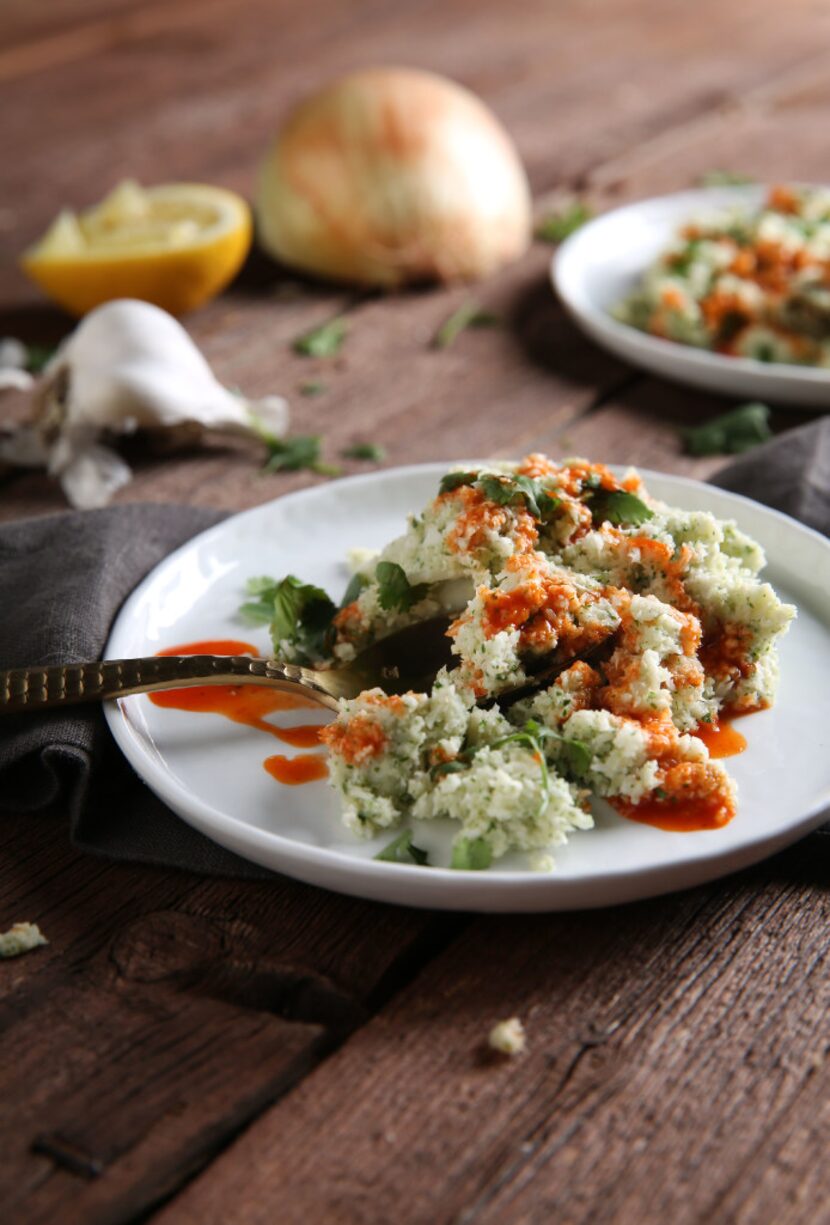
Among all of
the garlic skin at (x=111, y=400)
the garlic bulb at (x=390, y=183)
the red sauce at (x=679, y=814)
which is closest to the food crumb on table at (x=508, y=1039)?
the red sauce at (x=679, y=814)

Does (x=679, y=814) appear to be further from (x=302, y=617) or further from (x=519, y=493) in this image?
(x=302, y=617)

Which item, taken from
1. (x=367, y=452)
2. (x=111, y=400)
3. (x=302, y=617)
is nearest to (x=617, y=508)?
(x=302, y=617)

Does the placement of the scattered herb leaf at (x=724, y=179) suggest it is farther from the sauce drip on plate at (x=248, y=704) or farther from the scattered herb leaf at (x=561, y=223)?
the sauce drip on plate at (x=248, y=704)

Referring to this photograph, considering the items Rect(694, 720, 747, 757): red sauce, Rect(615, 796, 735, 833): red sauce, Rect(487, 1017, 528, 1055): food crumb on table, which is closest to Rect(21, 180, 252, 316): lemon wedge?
Rect(694, 720, 747, 757): red sauce

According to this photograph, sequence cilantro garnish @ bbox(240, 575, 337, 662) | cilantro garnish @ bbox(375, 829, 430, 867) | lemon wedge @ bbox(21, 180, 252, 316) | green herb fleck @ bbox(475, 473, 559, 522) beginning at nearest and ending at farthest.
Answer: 1. cilantro garnish @ bbox(375, 829, 430, 867)
2. green herb fleck @ bbox(475, 473, 559, 522)
3. cilantro garnish @ bbox(240, 575, 337, 662)
4. lemon wedge @ bbox(21, 180, 252, 316)

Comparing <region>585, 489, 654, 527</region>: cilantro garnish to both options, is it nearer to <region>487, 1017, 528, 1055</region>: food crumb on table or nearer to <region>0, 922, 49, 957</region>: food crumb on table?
<region>487, 1017, 528, 1055</region>: food crumb on table

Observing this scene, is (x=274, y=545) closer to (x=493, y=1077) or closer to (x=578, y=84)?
(x=493, y=1077)

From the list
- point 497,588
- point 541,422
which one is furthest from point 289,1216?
point 541,422

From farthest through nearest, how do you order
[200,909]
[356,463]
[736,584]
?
[356,463] → [736,584] → [200,909]
